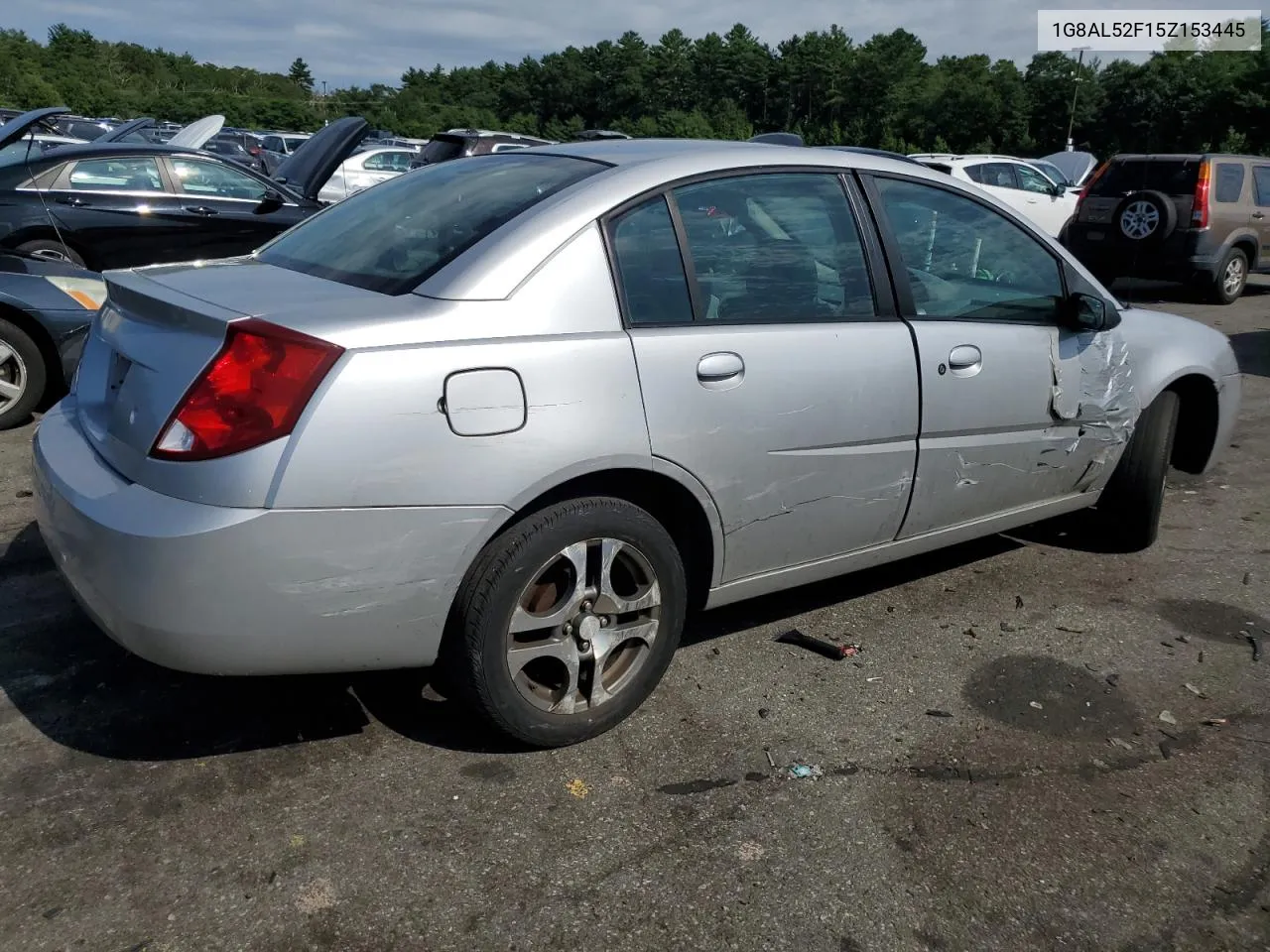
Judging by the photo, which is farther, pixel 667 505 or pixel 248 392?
pixel 667 505

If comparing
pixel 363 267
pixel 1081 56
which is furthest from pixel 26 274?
pixel 1081 56

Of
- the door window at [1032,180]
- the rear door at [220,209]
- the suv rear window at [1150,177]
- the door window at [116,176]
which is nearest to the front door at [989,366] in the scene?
the rear door at [220,209]

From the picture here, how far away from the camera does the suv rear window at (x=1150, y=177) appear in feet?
41.5

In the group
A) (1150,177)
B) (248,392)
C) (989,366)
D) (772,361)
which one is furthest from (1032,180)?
(248,392)

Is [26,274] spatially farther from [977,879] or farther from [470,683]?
[977,879]

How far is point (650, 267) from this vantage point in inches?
117

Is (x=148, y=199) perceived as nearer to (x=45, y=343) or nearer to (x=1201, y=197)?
(x=45, y=343)

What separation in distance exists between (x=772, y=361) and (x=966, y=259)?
1.15m

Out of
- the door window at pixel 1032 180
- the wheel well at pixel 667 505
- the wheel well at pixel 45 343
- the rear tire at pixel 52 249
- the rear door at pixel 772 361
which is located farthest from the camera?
the door window at pixel 1032 180

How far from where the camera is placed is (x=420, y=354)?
98.1 inches

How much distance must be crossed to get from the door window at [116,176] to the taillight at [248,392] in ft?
23.2

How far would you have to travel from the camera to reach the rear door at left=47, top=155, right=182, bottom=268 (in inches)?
324

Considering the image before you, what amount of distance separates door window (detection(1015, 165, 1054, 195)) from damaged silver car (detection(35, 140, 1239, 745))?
12.5 m

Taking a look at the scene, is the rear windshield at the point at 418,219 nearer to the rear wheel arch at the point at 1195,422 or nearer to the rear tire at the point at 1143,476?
the rear tire at the point at 1143,476
